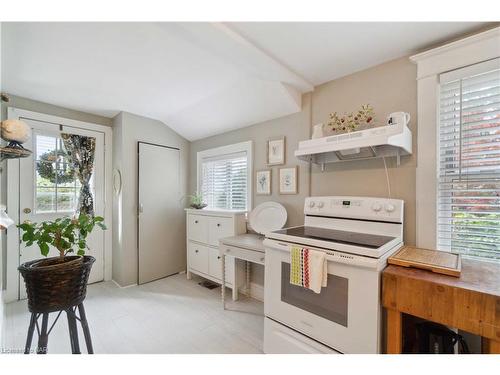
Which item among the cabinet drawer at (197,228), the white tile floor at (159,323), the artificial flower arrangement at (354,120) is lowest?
the white tile floor at (159,323)

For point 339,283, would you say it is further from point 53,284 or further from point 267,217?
point 53,284

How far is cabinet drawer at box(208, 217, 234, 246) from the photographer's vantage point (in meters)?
2.63

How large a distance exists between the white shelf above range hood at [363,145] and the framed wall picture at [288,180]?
1.07 feet

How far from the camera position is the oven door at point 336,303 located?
1.20m

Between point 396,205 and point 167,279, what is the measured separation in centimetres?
294

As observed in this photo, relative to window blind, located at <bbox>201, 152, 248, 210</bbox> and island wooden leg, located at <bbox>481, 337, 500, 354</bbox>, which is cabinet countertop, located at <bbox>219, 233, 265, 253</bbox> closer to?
window blind, located at <bbox>201, 152, 248, 210</bbox>

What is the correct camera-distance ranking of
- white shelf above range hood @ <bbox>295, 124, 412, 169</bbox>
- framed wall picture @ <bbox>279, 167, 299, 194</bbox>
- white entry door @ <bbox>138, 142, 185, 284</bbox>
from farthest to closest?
1. white entry door @ <bbox>138, 142, 185, 284</bbox>
2. framed wall picture @ <bbox>279, 167, 299, 194</bbox>
3. white shelf above range hood @ <bbox>295, 124, 412, 169</bbox>

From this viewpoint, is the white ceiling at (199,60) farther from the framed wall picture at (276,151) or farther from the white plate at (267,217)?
the white plate at (267,217)

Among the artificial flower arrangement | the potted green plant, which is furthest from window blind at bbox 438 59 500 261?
the potted green plant

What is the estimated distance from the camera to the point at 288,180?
2.35m

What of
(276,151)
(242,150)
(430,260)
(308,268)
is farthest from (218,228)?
(430,260)

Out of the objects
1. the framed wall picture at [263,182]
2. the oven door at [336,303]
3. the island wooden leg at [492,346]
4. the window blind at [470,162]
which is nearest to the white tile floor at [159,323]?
the oven door at [336,303]

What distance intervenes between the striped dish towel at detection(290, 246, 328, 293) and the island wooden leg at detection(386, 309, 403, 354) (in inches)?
14.2
